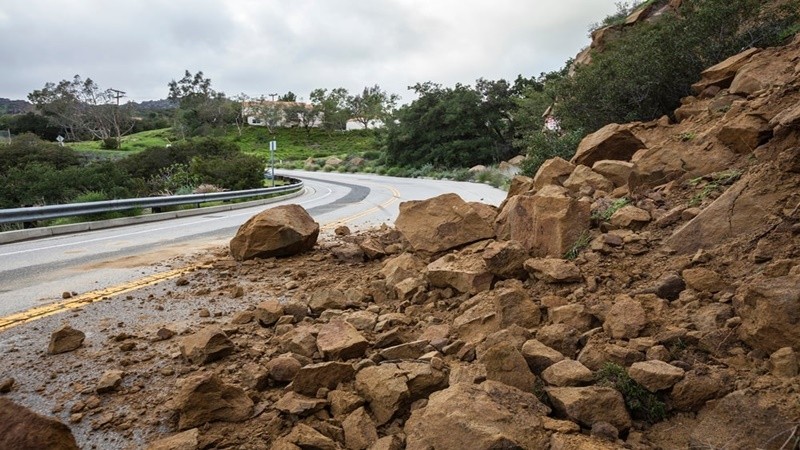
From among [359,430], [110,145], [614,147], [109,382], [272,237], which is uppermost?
[110,145]

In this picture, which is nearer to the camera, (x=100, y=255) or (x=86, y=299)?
(x=86, y=299)

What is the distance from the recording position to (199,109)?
102 meters

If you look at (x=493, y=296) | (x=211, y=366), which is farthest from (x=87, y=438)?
(x=493, y=296)

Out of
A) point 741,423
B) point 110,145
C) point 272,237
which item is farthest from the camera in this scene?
point 110,145

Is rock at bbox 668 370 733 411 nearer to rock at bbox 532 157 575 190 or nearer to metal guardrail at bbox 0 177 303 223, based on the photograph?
rock at bbox 532 157 575 190

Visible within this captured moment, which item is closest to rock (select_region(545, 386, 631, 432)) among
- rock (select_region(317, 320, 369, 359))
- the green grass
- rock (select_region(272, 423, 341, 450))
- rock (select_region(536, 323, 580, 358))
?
rock (select_region(536, 323, 580, 358))

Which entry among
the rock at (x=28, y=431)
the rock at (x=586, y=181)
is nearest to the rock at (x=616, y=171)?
the rock at (x=586, y=181)

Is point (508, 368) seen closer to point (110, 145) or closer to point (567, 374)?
point (567, 374)

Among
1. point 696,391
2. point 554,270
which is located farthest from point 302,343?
point 696,391

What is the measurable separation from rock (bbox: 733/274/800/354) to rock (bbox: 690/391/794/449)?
42 cm

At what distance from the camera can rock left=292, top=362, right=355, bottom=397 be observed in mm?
3322

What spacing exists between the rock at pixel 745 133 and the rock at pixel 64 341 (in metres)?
6.96

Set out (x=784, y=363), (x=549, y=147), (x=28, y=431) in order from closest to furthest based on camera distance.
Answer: (x=28, y=431) → (x=784, y=363) → (x=549, y=147)

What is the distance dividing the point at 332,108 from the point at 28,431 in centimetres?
10398
